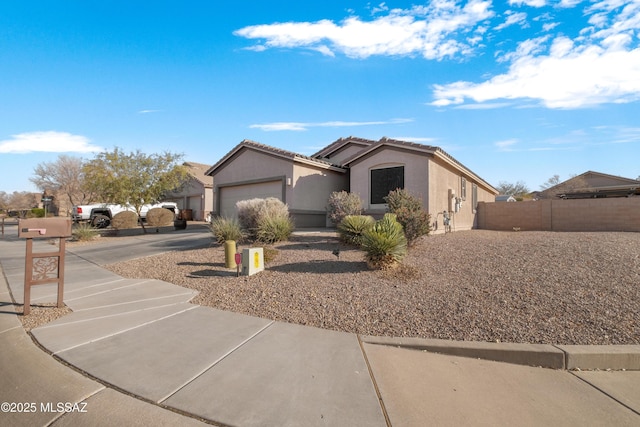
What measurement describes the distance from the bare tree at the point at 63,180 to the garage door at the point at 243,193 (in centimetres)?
2980

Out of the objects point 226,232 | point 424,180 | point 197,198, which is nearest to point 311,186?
point 424,180

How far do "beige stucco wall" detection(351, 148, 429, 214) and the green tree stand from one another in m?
10.5

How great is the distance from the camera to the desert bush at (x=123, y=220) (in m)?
19.7

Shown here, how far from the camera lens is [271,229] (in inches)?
436

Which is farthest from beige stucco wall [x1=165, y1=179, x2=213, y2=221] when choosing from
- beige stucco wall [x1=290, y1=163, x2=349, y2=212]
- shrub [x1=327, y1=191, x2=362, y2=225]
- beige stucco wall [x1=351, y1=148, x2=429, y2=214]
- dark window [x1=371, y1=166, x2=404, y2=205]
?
shrub [x1=327, y1=191, x2=362, y2=225]

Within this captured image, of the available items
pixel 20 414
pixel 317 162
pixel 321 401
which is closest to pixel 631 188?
pixel 317 162

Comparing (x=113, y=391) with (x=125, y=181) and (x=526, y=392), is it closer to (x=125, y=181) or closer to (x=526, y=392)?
(x=526, y=392)

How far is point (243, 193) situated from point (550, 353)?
1780 cm

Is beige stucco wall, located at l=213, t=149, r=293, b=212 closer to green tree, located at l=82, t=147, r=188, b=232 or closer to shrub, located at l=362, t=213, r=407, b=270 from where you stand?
green tree, located at l=82, t=147, r=188, b=232

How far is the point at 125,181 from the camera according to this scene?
17734mm

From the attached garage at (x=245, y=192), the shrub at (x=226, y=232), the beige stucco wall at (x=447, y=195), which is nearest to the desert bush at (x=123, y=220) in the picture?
the attached garage at (x=245, y=192)

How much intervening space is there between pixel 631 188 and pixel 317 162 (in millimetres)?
27949


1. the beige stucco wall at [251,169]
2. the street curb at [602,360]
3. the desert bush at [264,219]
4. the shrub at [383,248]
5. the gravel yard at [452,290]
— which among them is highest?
the beige stucco wall at [251,169]

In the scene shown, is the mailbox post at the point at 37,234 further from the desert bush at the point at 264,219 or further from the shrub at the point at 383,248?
the desert bush at the point at 264,219
